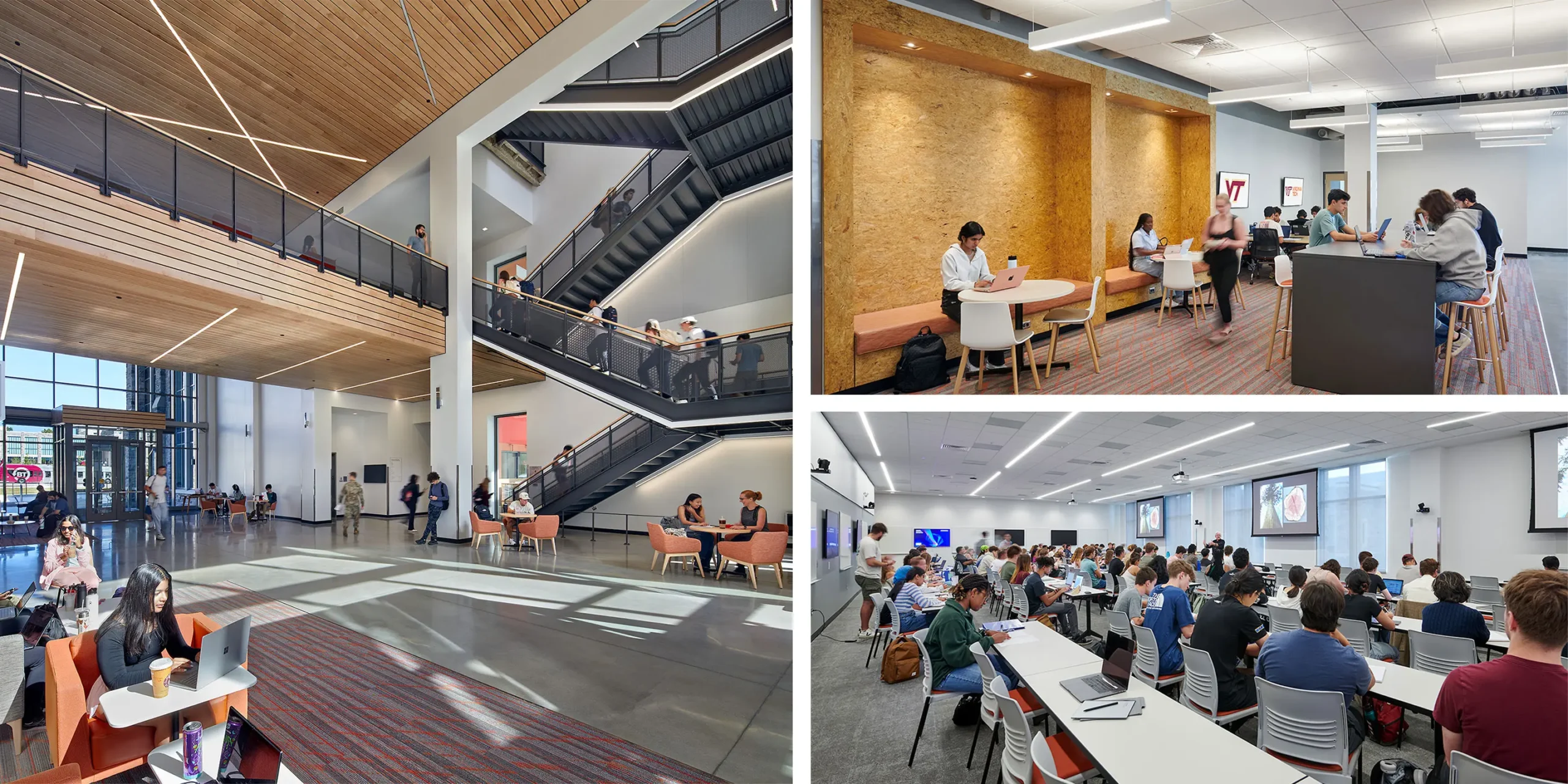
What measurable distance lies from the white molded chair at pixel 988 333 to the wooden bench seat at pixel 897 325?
49 mm

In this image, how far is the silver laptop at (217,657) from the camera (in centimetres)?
342

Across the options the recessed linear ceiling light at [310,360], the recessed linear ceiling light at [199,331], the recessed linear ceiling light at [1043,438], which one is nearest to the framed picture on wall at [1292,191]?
the recessed linear ceiling light at [1043,438]

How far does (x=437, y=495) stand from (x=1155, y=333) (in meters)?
11.7

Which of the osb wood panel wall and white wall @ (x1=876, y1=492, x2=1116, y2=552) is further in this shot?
white wall @ (x1=876, y1=492, x2=1116, y2=552)

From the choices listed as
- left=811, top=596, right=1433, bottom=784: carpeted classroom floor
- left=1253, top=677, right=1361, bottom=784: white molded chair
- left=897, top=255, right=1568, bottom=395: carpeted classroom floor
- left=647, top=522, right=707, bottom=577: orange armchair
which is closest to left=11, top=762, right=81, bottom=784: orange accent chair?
left=811, top=596, right=1433, bottom=784: carpeted classroom floor

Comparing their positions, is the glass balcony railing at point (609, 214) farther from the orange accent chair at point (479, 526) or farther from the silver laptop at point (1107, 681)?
the silver laptop at point (1107, 681)

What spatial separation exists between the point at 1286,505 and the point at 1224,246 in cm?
100

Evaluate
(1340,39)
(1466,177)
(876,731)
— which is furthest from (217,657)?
(1466,177)

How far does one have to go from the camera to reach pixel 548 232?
51.0ft

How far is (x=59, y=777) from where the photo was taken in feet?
8.94

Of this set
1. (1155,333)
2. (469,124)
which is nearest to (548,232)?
(469,124)

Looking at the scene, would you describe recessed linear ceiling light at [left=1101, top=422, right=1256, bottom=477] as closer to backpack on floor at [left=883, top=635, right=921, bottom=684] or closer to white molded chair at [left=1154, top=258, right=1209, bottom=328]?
white molded chair at [left=1154, top=258, right=1209, bottom=328]

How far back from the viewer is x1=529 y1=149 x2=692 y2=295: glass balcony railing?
11.3 m

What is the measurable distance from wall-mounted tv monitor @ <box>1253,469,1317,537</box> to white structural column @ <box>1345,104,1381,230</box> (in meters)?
0.84
